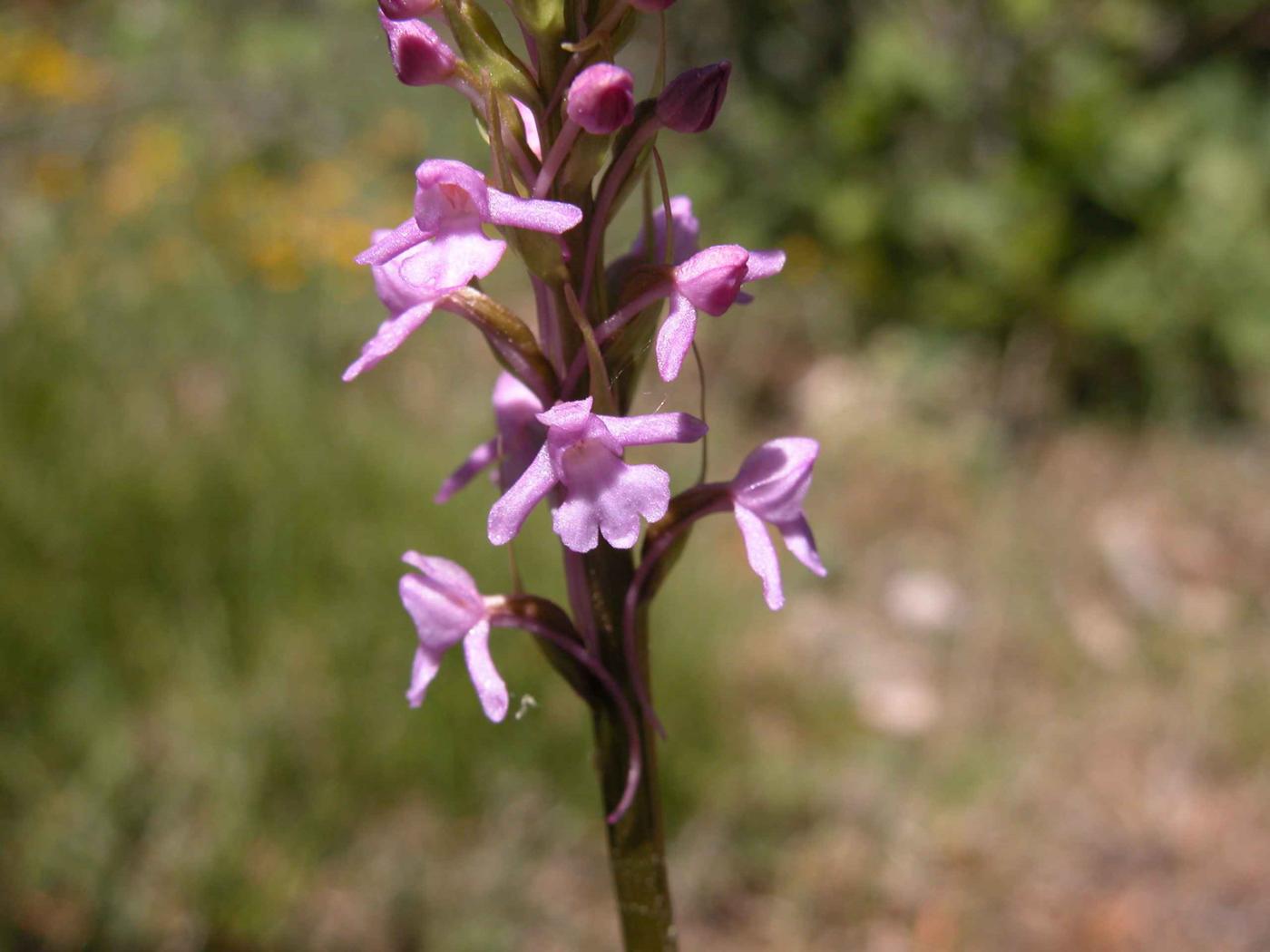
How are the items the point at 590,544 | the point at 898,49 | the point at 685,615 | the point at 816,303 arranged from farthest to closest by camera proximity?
the point at 816,303
the point at 898,49
the point at 685,615
the point at 590,544

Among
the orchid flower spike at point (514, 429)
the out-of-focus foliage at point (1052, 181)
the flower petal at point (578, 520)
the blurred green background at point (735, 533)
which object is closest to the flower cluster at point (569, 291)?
the flower petal at point (578, 520)

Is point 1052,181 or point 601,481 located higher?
point 1052,181

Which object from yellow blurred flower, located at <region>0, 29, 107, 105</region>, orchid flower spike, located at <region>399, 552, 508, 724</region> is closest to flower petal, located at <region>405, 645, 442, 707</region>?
orchid flower spike, located at <region>399, 552, 508, 724</region>

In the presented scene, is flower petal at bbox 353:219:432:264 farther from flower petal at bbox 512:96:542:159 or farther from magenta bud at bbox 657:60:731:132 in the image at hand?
magenta bud at bbox 657:60:731:132

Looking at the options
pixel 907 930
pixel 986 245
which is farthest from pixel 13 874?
pixel 986 245

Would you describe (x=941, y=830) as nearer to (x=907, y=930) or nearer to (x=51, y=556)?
(x=907, y=930)

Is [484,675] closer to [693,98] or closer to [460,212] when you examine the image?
[460,212]

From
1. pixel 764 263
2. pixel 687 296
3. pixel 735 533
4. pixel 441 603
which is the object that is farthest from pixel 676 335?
pixel 735 533
